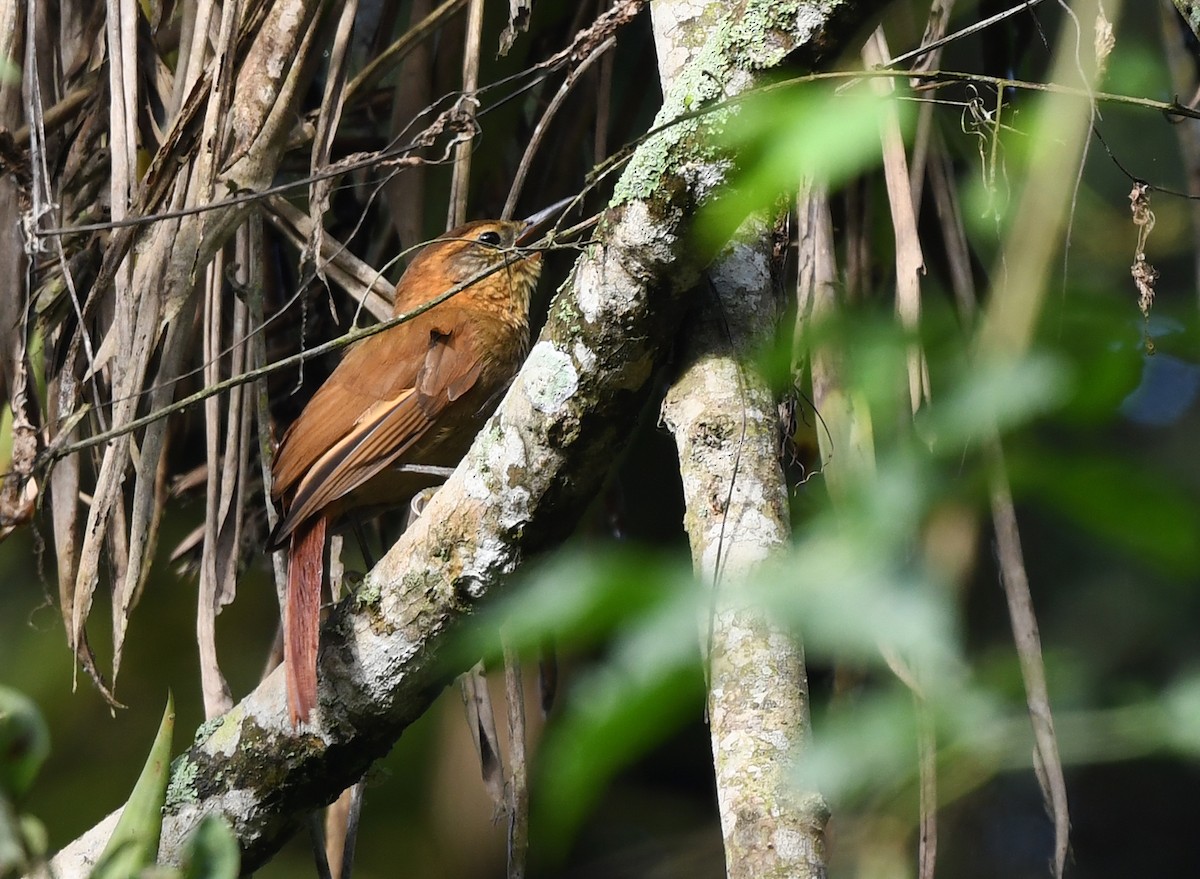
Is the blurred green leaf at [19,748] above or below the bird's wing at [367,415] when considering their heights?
above

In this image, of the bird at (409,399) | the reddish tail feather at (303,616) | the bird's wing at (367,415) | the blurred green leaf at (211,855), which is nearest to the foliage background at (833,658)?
the bird at (409,399)

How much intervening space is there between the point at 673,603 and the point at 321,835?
1.87 meters

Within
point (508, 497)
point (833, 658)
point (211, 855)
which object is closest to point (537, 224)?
point (508, 497)

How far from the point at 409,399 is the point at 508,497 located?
85cm

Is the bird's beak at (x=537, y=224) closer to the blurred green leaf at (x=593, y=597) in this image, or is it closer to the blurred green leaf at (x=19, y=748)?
the blurred green leaf at (x=19, y=748)

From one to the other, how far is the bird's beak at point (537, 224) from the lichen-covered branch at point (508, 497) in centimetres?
89

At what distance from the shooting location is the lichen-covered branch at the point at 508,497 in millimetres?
1629

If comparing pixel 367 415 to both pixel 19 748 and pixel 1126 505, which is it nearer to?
pixel 19 748

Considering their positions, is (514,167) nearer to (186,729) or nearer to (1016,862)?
(186,729)

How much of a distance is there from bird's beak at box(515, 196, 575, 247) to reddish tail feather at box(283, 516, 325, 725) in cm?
75

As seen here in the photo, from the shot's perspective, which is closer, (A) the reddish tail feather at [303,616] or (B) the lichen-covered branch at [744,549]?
(B) the lichen-covered branch at [744,549]

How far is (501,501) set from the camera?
1.91 m

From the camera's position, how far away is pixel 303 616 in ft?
7.31

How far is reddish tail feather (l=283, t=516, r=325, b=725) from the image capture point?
208 cm
